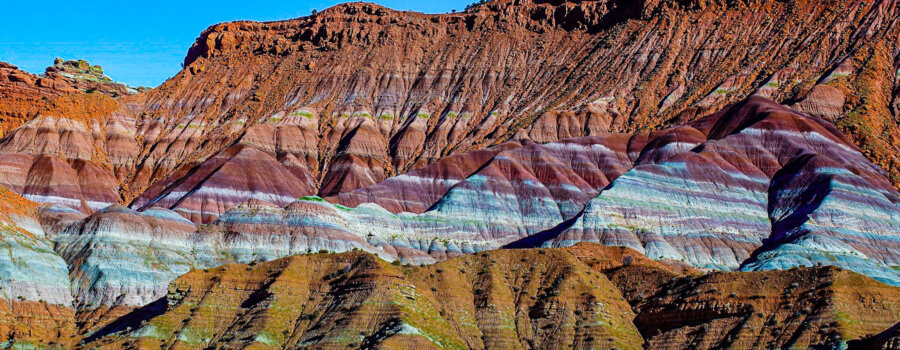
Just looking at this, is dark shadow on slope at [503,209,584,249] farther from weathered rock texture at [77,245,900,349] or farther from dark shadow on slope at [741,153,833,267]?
weathered rock texture at [77,245,900,349]

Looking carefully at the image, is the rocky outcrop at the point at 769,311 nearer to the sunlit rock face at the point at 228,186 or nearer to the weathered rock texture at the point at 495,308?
the weathered rock texture at the point at 495,308

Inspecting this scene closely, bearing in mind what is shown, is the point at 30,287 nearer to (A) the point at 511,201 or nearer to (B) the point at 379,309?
(B) the point at 379,309

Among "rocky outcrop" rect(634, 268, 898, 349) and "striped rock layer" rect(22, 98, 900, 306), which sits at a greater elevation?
"rocky outcrop" rect(634, 268, 898, 349)

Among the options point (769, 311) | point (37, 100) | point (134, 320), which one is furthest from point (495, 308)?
point (37, 100)

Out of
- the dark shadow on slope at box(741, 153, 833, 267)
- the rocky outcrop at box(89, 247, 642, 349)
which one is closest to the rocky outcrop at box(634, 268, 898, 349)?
the rocky outcrop at box(89, 247, 642, 349)

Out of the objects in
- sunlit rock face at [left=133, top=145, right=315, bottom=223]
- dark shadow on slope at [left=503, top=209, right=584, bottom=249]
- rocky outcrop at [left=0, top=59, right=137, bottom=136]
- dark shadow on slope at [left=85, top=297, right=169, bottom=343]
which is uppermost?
rocky outcrop at [left=0, top=59, right=137, bottom=136]

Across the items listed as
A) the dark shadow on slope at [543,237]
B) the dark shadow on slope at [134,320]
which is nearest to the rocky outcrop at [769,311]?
the dark shadow on slope at [134,320]

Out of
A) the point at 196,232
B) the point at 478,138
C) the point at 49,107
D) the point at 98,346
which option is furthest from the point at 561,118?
the point at 98,346

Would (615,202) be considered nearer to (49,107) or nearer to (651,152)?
(651,152)
